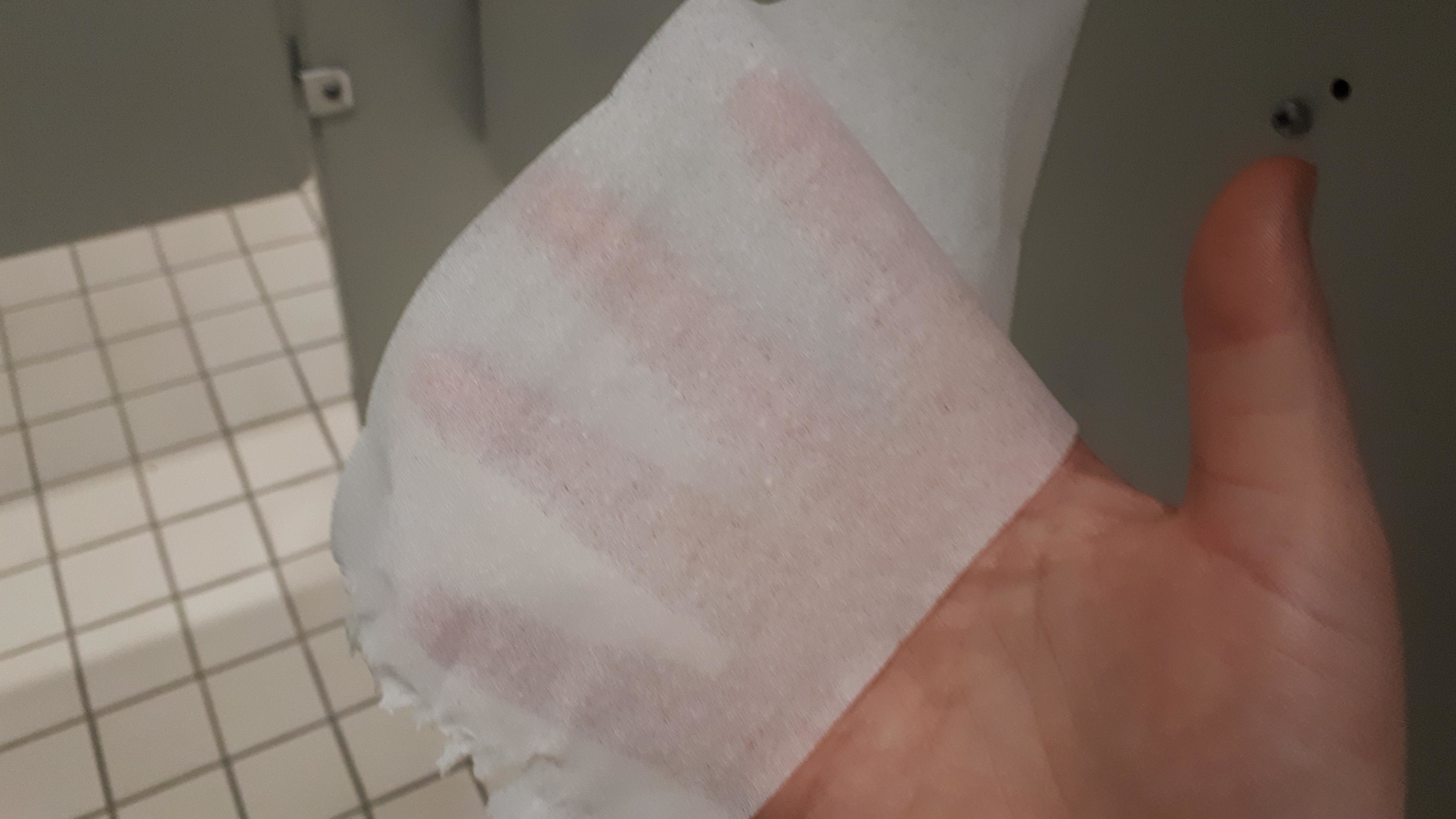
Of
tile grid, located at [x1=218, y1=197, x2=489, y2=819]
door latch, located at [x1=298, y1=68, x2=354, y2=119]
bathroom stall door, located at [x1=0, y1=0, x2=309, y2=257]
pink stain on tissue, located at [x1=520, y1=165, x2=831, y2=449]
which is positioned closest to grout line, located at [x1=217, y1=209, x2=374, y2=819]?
tile grid, located at [x1=218, y1=197, x2=489, y2=819]

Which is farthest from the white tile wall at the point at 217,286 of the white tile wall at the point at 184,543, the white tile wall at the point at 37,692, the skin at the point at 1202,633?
the skin at the point at 1202,633

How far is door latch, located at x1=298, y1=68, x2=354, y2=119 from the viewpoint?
0.59 meters

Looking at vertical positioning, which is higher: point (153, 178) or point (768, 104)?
point (768, 104)

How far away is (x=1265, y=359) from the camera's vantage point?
303 mm

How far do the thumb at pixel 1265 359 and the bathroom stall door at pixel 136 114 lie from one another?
52 centimetres

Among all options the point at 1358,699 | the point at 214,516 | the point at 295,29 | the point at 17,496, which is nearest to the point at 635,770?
the point at 1358,699

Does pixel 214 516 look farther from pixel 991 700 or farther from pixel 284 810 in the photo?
pixel 991 700

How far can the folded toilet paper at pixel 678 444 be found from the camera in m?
0.33

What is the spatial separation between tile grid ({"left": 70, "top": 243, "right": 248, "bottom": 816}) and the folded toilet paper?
0.56 m

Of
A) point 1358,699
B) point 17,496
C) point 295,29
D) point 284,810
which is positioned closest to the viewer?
point 1358,699

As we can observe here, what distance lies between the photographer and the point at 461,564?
327 millimetres

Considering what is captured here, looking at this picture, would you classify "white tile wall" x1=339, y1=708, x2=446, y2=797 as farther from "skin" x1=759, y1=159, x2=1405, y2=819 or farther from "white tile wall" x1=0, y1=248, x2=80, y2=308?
"white tile wall" x1=0, y1=248, x2=80, y2=308

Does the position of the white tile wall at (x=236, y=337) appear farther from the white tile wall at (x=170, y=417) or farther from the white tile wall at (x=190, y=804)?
the white tile wall at (x=190, y=804)

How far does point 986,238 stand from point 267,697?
2.41 feet
